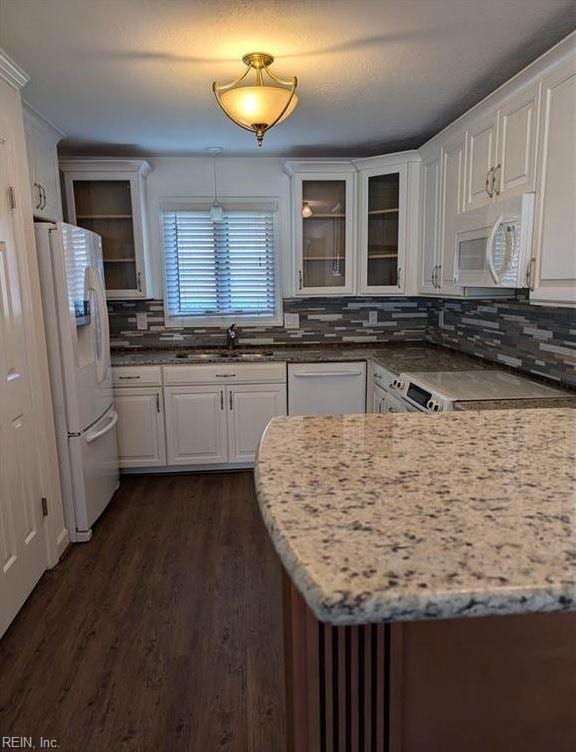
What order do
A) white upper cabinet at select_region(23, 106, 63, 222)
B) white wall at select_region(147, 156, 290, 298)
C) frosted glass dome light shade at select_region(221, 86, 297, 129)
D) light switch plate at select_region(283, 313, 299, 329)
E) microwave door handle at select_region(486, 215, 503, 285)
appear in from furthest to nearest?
light switch plate at select_region(283, 313, 299, 329), white wall at select_region(147, 156, 290, 298), white upper cabinet at select_region(23, 106, 63, 222), microwave door handle at select_region(486, 215, 503, 285), frosted glass dome light shade at select_region(221, 86, 297, 129)

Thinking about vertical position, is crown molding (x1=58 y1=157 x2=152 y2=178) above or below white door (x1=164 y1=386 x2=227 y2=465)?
above

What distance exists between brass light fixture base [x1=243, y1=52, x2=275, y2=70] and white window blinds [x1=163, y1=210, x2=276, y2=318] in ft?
5.99

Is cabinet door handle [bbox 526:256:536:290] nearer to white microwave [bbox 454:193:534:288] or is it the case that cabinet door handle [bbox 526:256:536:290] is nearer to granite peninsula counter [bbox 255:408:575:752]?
white microwave [bbox 454:193:534:288]

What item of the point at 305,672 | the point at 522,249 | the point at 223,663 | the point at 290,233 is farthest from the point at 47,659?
the point at 290,233

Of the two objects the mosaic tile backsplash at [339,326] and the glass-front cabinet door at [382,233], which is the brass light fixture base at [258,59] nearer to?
the glass-front cabinet door at [382,233]

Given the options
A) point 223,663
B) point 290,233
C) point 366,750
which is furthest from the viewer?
point 290,233

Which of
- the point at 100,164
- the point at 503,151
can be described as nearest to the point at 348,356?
the point at 503,151

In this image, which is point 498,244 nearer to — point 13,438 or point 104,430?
point 13,438

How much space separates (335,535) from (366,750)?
0.40 metres

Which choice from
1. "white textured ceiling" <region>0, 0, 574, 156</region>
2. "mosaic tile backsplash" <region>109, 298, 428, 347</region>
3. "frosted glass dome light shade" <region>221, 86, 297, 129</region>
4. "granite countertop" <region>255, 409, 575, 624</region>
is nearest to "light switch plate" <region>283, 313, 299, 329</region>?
"mosaic tile backsplash" <region>109, 298, 428, 347</region>

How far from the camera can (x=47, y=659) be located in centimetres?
192

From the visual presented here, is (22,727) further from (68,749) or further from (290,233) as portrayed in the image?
(290,233)

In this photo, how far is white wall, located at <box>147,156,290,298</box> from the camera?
12.7ft

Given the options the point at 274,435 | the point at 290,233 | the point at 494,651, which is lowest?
the point at 494,651
